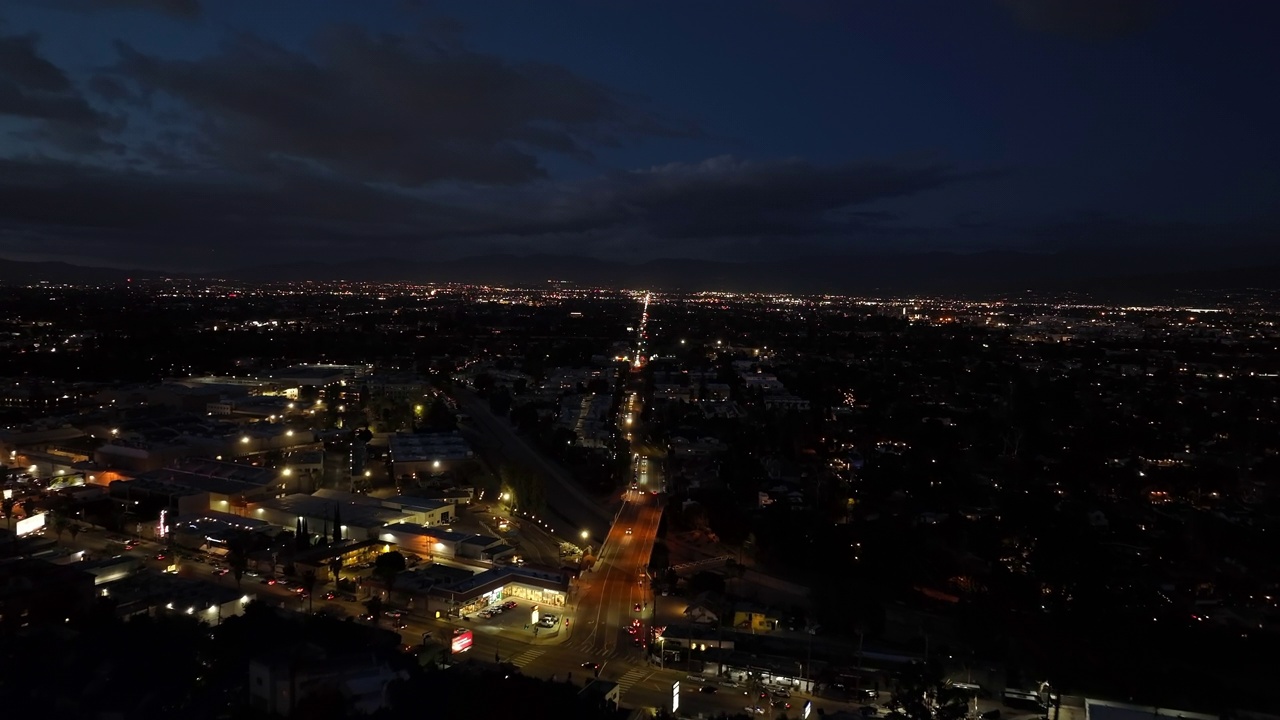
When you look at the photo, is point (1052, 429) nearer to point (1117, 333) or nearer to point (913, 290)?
point (1117, 333)


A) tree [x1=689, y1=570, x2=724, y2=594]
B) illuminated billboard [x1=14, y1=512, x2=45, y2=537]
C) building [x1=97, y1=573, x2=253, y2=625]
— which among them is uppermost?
tree [x1=689, y1=570, x2=724, y2=594]

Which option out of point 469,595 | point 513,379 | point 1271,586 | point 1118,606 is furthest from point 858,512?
point 513,379

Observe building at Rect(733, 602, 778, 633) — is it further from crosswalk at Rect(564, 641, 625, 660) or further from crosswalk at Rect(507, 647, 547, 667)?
crosswalk at Rect(507, 647, 547, 667)

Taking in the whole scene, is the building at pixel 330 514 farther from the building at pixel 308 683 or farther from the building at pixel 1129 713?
the building at pixel 1129 713

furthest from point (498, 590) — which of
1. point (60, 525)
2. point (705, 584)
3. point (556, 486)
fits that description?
point (60, 525)

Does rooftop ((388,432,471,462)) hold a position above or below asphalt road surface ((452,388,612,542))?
above

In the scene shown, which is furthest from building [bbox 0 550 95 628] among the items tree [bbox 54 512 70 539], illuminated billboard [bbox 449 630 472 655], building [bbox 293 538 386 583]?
illuminated billboard [bbox 449 630 472 655]
